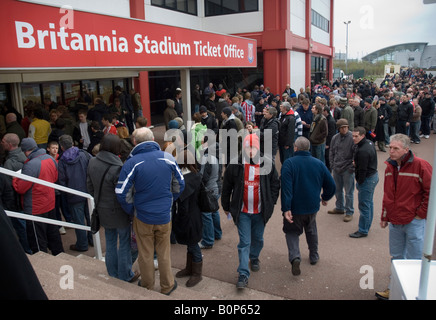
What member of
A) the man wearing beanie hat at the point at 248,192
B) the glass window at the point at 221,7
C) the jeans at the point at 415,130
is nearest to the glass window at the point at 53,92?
the man wearing beanie hat at the point at 248,192

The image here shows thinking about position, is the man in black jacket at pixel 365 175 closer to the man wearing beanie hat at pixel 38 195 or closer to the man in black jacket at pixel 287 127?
the man in black jacket at pixel 287 127

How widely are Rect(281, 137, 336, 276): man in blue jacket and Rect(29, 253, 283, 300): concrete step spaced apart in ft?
2.94

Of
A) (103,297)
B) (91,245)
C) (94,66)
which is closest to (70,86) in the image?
(94,66)

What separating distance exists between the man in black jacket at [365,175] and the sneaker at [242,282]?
233 centimetres

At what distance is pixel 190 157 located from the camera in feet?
14.7

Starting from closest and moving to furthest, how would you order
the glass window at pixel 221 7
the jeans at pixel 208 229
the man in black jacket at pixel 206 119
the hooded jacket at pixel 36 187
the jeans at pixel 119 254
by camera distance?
the jeans at pixel 119 254 < the hooded jacket at pixel 36 187 < the jeans at pixel 208 229 < the man in black jacket at pixel 206 119 < the glass window at pixel 221 7

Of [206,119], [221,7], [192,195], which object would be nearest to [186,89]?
[206,119]

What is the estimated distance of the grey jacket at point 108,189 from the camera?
4090 millimetres

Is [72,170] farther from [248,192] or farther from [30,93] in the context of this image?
[30,93]

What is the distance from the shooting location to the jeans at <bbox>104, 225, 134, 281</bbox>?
4316mm

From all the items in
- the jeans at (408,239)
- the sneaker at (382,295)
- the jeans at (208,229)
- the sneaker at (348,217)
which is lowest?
the sneaker at (382,295)

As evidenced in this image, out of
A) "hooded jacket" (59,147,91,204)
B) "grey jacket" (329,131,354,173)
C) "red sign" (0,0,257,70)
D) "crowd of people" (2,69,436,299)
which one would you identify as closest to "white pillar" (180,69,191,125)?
"red sign" (0,0,257,70)
